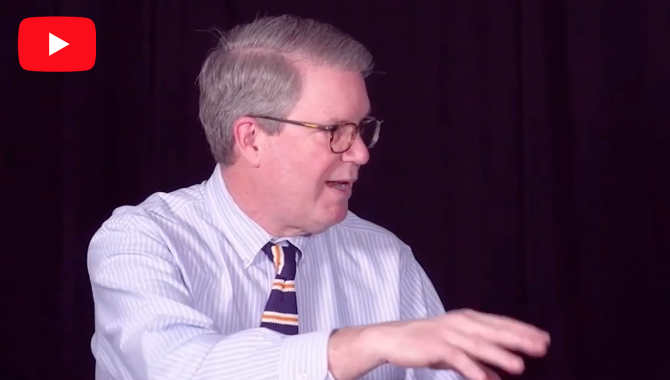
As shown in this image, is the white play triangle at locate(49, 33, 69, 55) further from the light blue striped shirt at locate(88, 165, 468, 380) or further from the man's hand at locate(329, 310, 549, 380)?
the man's hand at locate(329, 310, 549, 380)

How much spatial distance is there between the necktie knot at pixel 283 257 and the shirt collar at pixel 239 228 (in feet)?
0.04

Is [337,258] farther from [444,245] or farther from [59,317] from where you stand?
[59,317]

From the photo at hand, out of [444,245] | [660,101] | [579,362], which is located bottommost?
[579,362]

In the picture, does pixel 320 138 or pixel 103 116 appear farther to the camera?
pixel 103 116

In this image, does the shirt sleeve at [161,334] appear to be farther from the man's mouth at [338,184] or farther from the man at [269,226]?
the man's mouth at [338,184]

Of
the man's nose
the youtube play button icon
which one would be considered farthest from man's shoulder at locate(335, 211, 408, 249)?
the youtube play button icon

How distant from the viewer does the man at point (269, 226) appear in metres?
1.57

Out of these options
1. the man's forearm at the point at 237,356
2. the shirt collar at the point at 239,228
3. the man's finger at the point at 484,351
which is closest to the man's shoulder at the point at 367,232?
the shirt collar at the point at 239,228

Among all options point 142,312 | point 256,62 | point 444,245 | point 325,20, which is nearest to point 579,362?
point 444,245

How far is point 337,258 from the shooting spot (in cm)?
186

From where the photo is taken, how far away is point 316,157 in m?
1.67

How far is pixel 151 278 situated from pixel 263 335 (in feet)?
0.89

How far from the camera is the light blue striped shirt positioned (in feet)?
4.20

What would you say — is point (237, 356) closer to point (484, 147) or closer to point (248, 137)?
point (248, 137)
